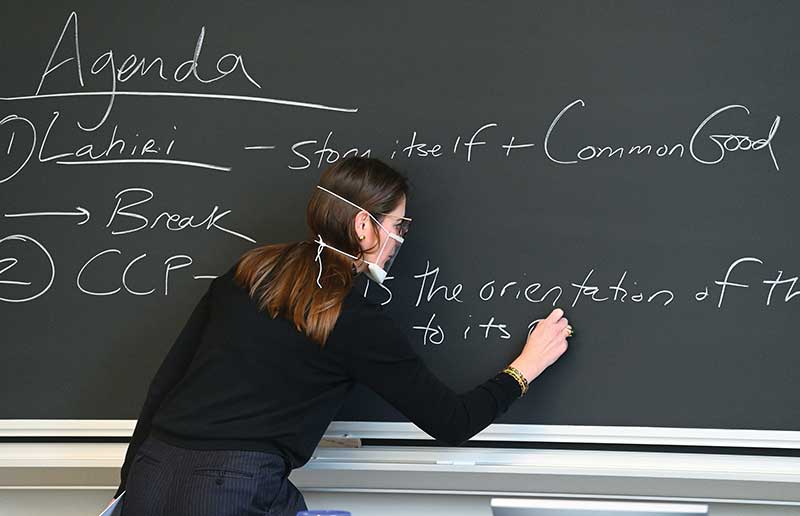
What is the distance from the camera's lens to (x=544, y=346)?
1.96 meters

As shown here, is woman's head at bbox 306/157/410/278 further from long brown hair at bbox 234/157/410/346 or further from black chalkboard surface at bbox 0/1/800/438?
black chalkboard surface at bbox 0/1/800/438

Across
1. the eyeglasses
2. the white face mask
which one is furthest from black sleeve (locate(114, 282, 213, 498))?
the eyeglasses

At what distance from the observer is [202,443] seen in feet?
5.78

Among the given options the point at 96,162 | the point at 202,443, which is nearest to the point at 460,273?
the point at 202,443

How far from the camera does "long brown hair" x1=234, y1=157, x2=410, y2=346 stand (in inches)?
70.5

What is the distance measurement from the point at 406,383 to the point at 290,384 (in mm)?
233

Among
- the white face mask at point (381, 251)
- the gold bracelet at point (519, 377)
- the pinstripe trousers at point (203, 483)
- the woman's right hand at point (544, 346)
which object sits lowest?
the pinstripe trousers at point (203, 483)

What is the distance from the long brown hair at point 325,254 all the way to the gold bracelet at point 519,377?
402 mm

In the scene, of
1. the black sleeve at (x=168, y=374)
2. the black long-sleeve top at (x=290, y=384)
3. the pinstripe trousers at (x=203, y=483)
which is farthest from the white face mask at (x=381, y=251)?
the pinstripe trousers at (x=203, y=483)

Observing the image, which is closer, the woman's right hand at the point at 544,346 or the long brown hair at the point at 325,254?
the long brown hair at the point at 325,254

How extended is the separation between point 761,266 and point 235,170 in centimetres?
123

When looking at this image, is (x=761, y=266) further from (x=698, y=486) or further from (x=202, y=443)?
(x=202, y=443)

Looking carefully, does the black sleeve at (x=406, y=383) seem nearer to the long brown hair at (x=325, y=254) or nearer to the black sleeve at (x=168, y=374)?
the long brown hair at (x=325, y=254)

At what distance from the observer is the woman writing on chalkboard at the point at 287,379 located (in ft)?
5.75
